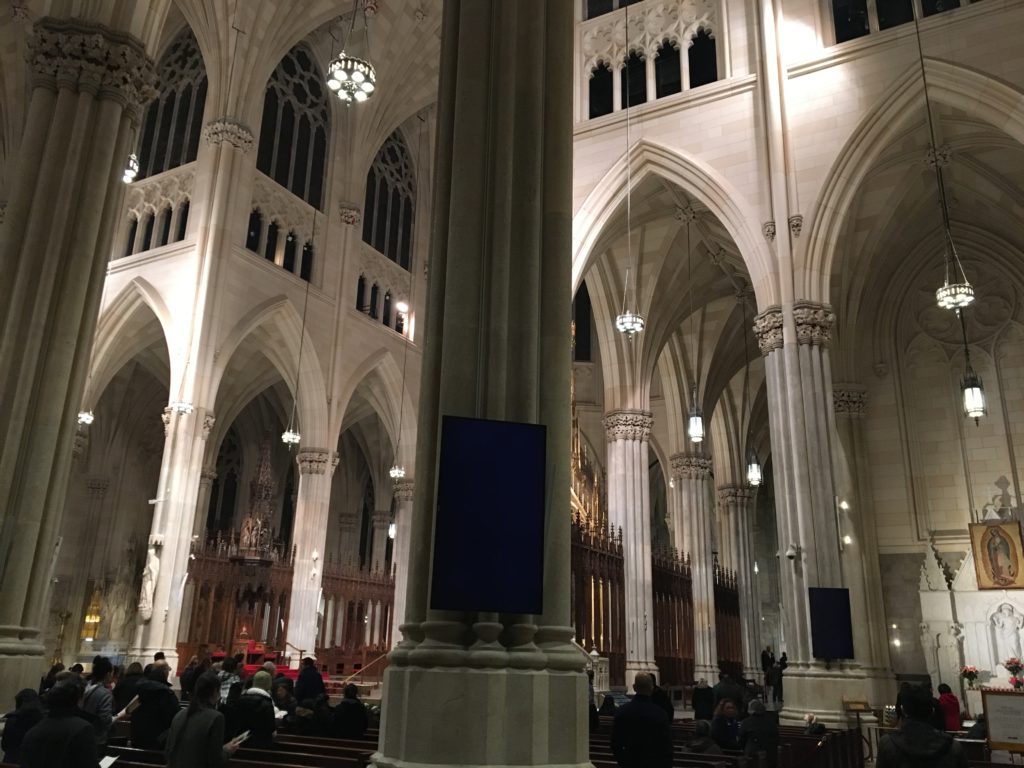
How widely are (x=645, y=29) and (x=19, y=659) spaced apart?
16.5 meters

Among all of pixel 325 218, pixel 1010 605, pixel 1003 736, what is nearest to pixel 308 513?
pixel 325 218

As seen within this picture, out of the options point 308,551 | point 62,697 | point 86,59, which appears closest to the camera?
point 62,697

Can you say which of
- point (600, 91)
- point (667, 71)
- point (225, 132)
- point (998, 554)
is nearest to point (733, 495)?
point (998, 554)

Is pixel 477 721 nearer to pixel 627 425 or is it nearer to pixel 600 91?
pixel 600 91

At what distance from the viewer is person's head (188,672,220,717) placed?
13.1 feet

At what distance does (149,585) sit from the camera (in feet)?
58.8

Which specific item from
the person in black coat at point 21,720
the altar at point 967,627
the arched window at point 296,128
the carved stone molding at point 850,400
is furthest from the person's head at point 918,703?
the arched window at point 296,128

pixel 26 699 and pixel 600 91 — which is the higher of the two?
pixel 600 91

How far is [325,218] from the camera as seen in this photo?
24406 mm

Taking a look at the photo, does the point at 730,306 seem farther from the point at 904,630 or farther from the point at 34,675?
the point at 34,675

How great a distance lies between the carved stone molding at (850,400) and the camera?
19.2 metres

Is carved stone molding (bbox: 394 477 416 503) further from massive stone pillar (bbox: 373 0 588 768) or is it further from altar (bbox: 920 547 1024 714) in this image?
massive stone pillar (bbox: 373 0 588 768)

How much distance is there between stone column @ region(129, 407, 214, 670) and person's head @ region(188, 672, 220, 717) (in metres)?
15.1

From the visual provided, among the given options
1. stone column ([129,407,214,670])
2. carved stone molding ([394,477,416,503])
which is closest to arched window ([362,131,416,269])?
carved stone molding ([394,477,416,503])
